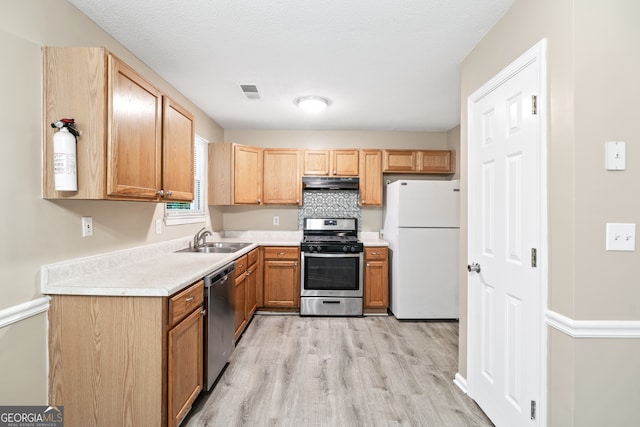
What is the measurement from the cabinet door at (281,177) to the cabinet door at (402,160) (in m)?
1.28

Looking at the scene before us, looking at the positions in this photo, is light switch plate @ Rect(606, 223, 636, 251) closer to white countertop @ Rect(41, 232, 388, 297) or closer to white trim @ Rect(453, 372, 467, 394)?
white trim @ Rect(453, 372, 467, 394)

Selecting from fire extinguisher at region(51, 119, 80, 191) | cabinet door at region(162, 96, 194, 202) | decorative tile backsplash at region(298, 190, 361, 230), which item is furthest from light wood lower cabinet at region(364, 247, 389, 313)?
fire extinguisher at region(51, 119, 80, 191)

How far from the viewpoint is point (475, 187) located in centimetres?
217

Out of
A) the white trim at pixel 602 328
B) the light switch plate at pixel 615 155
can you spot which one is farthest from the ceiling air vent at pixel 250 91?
the white trim at pixel 602 328

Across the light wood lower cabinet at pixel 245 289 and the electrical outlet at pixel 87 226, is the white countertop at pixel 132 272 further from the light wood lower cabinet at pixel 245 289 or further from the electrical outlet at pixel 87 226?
the light wood lower cabinet at pixel 245 289

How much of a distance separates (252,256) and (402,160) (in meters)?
2.43

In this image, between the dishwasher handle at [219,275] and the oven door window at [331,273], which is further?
the oven door window at [331,273]

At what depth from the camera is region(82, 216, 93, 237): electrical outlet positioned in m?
1.94

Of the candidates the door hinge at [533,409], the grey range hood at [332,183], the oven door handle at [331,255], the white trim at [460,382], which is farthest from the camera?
the grey range hood at [332,183]

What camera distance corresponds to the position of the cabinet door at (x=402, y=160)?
4.43 m

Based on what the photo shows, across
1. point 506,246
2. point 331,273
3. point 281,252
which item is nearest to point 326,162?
point 281,252

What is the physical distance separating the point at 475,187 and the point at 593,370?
1.19 m

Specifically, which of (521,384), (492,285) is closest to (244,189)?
(492,285)

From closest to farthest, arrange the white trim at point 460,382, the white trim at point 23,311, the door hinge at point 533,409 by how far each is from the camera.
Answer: the white trim at point 23,311, the door hinge at point 533,409, the white trim at point 460,382
